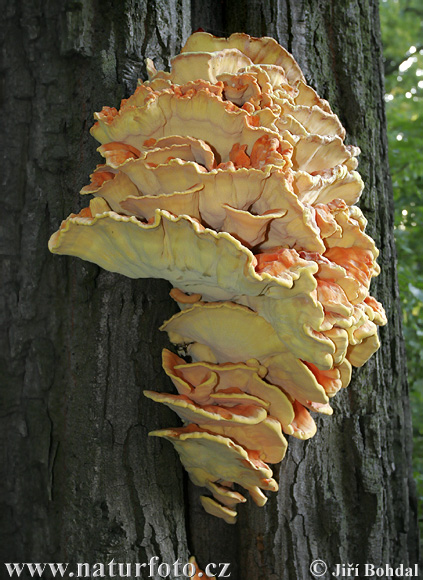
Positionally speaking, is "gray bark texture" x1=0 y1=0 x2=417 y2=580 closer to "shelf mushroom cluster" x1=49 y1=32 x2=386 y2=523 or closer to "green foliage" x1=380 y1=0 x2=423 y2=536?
"shelf mushroom cluster" x1=49 y1=32 x2=386 y2=523

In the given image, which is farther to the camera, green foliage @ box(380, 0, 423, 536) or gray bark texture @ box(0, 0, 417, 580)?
green foliage @ box(380, 0, 423, 536)

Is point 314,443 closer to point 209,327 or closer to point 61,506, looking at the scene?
point 209,327

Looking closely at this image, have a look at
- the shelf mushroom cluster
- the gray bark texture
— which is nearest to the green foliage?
the gray bark texture

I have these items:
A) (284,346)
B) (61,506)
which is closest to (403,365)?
(284,346)

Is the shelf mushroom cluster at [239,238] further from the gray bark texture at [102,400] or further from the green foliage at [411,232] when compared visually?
the green foliage at [411,232]

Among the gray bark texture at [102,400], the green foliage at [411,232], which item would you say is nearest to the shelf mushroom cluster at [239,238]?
the gray bark texture at [102,400]

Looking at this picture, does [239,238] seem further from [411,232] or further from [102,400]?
[411,232]
